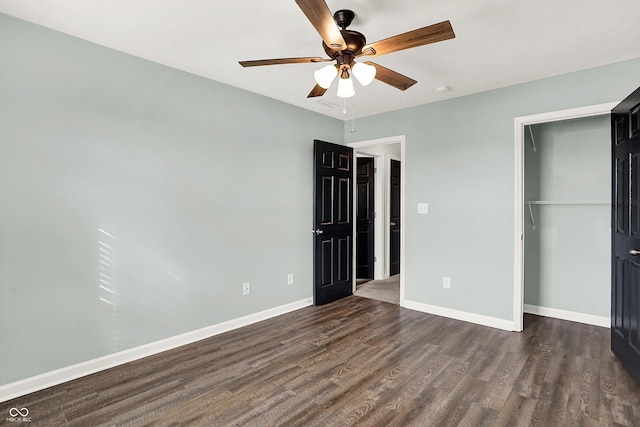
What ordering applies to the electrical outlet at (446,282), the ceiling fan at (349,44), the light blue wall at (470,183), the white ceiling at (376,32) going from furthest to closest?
the electrical outlet at (446,282), the light blue wall at (470,183), the white ceiling at (376,32), the ceiling fan at (349,44)

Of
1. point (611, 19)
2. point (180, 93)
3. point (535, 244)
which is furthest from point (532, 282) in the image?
point (180, 93)

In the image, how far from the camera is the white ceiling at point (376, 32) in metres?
2.10

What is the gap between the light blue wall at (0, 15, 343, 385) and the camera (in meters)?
2.28

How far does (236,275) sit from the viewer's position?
11.5 ft

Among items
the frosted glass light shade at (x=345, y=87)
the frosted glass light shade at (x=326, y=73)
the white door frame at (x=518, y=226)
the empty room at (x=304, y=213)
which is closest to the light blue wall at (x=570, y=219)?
the empty room at (x=304, y=213)

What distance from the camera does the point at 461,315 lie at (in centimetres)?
377

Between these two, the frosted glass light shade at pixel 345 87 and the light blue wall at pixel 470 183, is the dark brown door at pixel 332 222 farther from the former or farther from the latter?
the frosted glass light shade at pixel 345 87

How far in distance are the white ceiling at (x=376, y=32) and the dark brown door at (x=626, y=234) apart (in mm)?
547

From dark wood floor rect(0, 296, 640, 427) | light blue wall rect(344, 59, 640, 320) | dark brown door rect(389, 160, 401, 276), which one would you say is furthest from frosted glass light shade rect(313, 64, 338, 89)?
dark brown door rect(389, 160, 401, 276)

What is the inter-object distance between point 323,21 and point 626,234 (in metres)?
2.65

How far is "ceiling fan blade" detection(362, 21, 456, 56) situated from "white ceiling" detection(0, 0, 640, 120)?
347 millimetres

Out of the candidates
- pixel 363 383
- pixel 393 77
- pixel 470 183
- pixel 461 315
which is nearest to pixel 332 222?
pixel 470 183

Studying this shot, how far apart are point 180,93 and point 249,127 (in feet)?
2.53

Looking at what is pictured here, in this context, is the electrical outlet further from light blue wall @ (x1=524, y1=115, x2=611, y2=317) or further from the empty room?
light blue wall @ (x1=524, y1=115, x2=611, y2=317)
